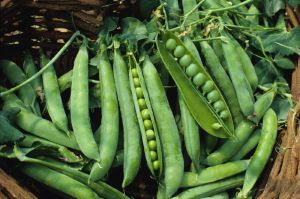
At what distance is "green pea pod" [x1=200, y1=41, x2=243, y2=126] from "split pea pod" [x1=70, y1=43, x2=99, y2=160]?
0.48 metres

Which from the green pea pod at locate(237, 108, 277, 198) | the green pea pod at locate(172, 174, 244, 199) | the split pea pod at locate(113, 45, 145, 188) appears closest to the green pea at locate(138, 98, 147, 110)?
the split pea pod at locate(113, 45, 145, 188)

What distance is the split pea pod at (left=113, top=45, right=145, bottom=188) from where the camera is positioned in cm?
194

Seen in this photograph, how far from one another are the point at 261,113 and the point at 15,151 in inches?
37.2

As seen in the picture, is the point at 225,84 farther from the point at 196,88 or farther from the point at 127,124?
the point at 127,124

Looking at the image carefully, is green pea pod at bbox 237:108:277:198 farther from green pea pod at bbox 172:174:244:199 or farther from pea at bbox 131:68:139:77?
pea at bbox 131:68:139:77

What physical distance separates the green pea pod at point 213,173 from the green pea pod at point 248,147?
60 mm

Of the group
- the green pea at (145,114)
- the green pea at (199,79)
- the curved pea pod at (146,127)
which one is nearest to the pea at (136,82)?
the curved pea pod at (146,127)

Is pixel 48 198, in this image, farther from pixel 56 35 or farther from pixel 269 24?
pixel 269 24

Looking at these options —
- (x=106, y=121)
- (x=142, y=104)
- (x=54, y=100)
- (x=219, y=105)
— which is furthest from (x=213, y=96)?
(x=54, y=100)

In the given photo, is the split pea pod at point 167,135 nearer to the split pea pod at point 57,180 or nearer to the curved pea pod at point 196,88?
the curved pea pod at point 196,88

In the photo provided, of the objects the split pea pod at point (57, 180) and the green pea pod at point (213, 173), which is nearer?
the split pea pod at point (57, 180)

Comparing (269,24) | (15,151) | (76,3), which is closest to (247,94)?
(269,24)

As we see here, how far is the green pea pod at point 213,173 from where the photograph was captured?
2.00 m

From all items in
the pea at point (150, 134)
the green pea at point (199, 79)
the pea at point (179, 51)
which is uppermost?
the pea at point (179, 51)
